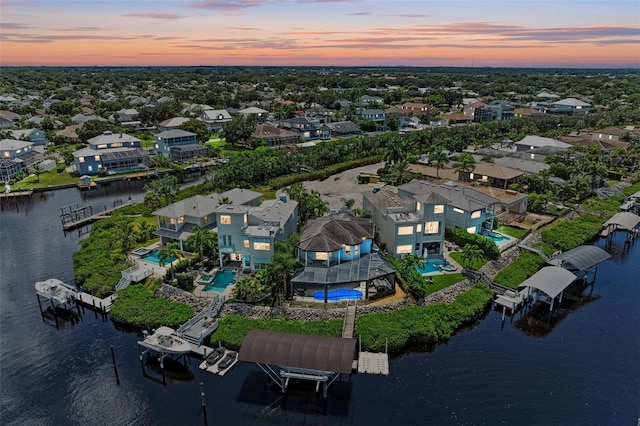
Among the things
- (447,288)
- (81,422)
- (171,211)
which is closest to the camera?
(81,422)

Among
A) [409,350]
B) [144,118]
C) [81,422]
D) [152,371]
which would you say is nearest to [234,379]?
[152,371]

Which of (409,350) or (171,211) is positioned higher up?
(171,211)

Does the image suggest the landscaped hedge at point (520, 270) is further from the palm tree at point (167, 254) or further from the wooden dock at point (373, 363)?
the palm tree at point (167, 254)

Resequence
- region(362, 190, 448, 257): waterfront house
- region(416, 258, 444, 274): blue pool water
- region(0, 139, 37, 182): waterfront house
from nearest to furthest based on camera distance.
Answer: region(416, 258, 444, 274): blue pool water → region(362, 190, 448, 257): waterfront house → region(0, 139, 37, 182): waterfront house

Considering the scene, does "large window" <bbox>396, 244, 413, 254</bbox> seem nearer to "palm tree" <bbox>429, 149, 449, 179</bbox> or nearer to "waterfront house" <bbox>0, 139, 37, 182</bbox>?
"palm tree" <bbox>429, 149, 449, 179</bbox>

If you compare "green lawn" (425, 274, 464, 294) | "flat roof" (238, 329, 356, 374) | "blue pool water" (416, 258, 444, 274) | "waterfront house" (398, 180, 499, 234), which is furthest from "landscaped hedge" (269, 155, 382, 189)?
"flat roof" (238, 329, 356, 374)

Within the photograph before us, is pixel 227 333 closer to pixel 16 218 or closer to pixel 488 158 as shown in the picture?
pixel 16 218

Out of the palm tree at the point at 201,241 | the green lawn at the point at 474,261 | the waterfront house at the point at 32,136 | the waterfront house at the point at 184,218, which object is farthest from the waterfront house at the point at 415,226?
the waterfront house at the point at 32,136
